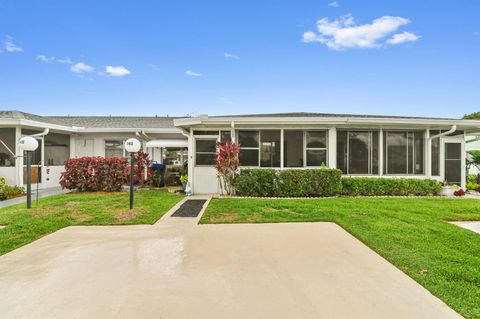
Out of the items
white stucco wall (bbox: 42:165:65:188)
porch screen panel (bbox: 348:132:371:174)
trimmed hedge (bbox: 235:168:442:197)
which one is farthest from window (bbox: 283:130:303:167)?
white stucco wall (bbox: 42:165:65:188)

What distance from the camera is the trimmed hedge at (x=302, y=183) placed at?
9.19 m

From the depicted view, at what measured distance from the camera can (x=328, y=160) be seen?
32.4 ft

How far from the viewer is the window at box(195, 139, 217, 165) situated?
33.1ft

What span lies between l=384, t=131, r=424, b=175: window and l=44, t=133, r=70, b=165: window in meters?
14.5

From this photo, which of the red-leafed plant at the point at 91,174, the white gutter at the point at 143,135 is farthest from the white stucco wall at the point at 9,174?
the white gutter at the point at 143,135

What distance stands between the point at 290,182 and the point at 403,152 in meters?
5.01

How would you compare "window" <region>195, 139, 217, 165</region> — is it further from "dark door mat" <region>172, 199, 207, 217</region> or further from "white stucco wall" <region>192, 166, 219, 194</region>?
"dark door mat" <region>172, 199, 207, 217</region>

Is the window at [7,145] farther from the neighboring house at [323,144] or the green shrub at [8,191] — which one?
the green shrub at [8,191]

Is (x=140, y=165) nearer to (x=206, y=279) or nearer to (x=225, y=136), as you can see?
(x=225, y=136)

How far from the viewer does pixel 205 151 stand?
398 inches

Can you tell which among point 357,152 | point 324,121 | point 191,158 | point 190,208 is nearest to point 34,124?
point 191,158

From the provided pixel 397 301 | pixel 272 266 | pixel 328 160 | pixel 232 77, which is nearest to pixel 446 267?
pixel 397 301

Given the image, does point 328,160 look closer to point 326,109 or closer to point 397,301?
point 397,301

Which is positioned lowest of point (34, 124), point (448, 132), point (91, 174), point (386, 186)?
point (386, 186)
